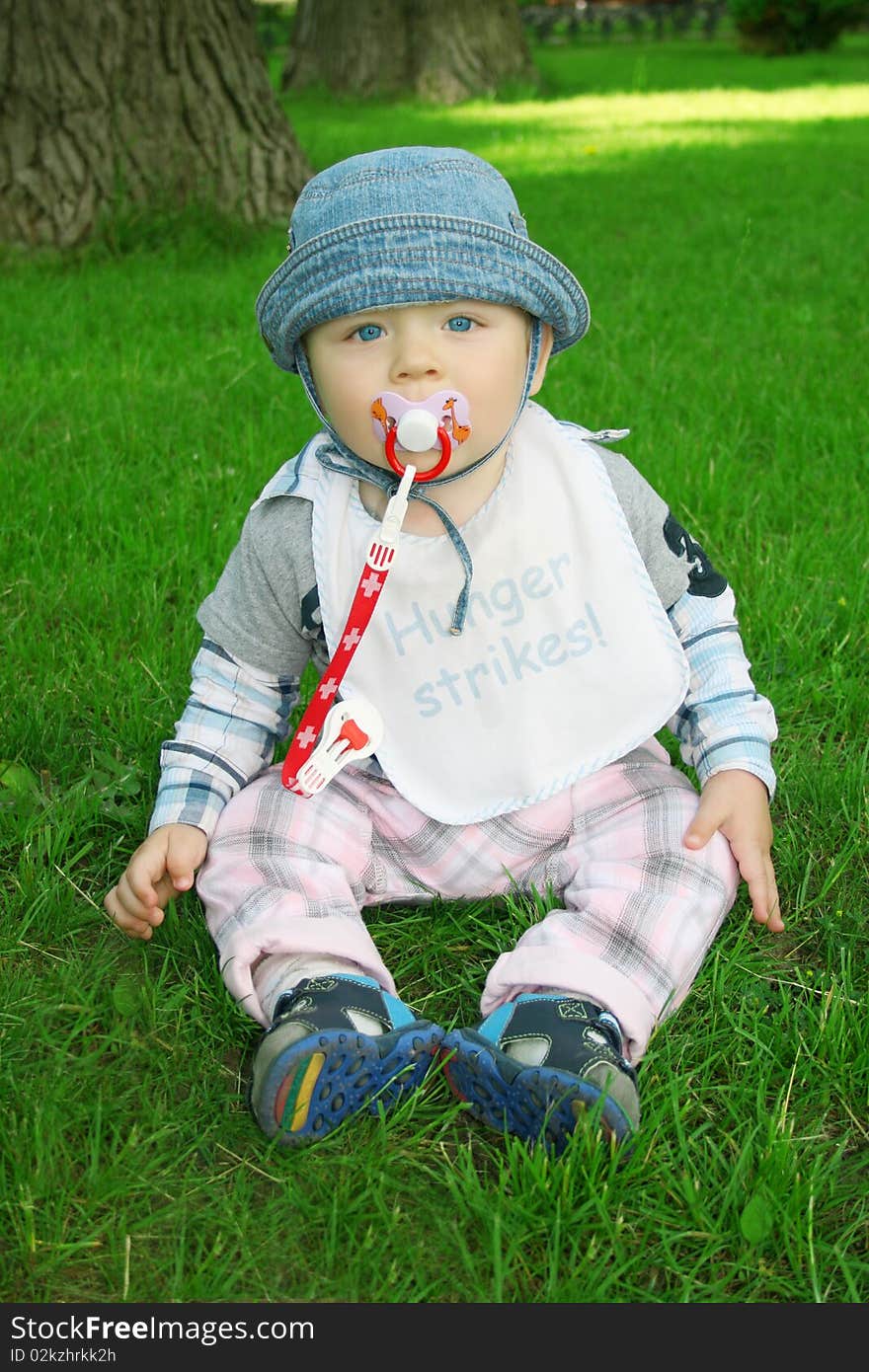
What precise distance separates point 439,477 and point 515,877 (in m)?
0.60

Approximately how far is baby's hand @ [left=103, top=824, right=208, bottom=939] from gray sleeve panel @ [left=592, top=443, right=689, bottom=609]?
0.76 metres

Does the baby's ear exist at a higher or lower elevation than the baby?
higher

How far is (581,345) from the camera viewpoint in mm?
4570

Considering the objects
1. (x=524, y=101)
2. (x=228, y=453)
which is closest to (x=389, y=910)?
(x=228, y=453)

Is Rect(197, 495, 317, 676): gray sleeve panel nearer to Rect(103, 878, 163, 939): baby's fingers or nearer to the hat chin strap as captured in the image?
the hat chin strap

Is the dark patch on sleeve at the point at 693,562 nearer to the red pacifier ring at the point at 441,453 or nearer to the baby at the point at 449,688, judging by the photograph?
the baby at the point at 449,688

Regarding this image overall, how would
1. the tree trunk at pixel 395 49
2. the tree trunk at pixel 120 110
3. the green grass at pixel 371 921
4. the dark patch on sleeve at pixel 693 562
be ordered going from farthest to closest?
the tree trunk at pixel 395 49 → the tree trunk at pixel 120 110 → the dark patch on sleeve at pixel 693 562 → the green grass at pixel 371 921

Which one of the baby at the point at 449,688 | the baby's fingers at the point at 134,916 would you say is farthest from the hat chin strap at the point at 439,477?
the baby's fingers at the point at 134,916

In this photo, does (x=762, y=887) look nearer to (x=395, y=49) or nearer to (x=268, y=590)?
(x=268, y=590)

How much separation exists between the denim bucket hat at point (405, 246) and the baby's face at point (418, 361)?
0.09ft

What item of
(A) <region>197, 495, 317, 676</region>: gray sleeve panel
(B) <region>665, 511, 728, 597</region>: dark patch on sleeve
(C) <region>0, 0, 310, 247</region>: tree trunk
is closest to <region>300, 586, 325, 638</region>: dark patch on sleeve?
(A) <region>197, 495, 317, 676</region>: gray sleeve panel

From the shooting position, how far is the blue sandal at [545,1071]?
155 centimetres

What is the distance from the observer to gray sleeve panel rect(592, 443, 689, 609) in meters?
2.07
